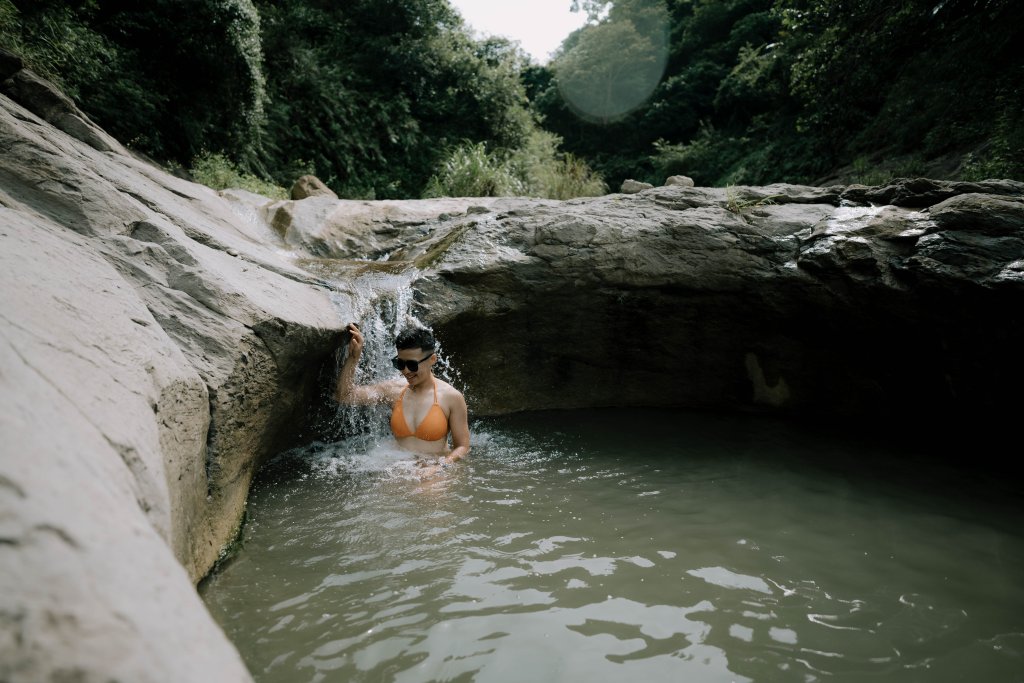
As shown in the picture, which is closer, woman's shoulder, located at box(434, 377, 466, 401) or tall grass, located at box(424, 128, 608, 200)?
woman's shoulder, located at box(434, 377, 466, 401)

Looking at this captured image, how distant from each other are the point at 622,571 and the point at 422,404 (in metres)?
1.78

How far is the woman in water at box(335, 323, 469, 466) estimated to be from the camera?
3.76 meters

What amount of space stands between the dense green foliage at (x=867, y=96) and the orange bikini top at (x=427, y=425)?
7.17m

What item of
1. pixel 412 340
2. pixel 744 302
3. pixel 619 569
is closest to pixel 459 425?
pixel 412 340

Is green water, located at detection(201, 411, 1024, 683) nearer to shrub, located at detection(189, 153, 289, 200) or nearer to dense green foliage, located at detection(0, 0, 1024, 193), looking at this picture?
dense green foliage, located at detection(0, 0, 1024, 193)

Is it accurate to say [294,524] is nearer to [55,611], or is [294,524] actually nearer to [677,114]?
[55,611]

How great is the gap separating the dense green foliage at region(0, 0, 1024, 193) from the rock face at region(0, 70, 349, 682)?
16.6 feet

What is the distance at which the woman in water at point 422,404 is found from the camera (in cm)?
376

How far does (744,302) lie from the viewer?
200 inches

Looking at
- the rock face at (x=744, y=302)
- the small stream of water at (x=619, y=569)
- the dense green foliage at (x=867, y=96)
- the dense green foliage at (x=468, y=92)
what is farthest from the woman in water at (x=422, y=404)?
the dense green foliage at (x=867, y=96)

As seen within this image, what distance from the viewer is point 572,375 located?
561 cm

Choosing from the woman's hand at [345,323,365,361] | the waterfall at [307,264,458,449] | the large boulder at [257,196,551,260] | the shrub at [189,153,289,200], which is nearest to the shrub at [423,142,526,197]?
the large boulder at [257,196,551,260]

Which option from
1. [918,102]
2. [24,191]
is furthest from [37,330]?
[918,102]

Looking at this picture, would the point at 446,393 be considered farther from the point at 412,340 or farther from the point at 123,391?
the point at 123,391
